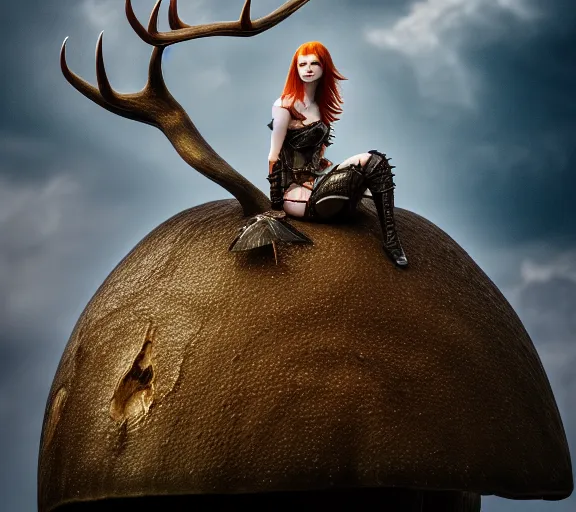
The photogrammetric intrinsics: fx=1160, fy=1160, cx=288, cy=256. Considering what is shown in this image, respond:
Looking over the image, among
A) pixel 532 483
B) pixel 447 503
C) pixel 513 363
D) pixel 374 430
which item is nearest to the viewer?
pixel 374 430

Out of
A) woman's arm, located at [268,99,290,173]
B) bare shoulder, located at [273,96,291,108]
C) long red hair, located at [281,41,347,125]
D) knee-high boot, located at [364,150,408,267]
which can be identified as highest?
long red hair, located at [281,41,347,125]

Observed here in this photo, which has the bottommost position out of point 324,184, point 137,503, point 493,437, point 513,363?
point 137,503

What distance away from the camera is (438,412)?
16.2 ft

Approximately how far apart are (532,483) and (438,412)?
0.58 metres

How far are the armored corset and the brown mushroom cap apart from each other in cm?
26

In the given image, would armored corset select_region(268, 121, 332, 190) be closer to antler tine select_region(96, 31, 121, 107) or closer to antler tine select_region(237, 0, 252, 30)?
antler tine select_region(237, 0, 252, 30)

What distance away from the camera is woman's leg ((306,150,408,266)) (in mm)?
5355

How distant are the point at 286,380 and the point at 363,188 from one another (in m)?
1.07

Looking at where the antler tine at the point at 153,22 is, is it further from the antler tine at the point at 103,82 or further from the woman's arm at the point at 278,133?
the woman's arm at the point at 278,133

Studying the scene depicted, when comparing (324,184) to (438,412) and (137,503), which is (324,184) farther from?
(137,503)

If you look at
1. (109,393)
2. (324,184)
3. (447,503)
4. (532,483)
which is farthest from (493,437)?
(109,393)

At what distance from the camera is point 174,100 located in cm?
585

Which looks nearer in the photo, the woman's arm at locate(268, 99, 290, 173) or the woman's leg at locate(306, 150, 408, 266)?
the woman's leg at locate(306, 150, 408, 266)

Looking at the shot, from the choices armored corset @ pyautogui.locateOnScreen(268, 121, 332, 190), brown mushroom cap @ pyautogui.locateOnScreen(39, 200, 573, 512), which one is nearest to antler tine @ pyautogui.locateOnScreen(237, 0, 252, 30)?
armored corset @ pyautogui.locateOnScreen(268, 121, 332, 190)
